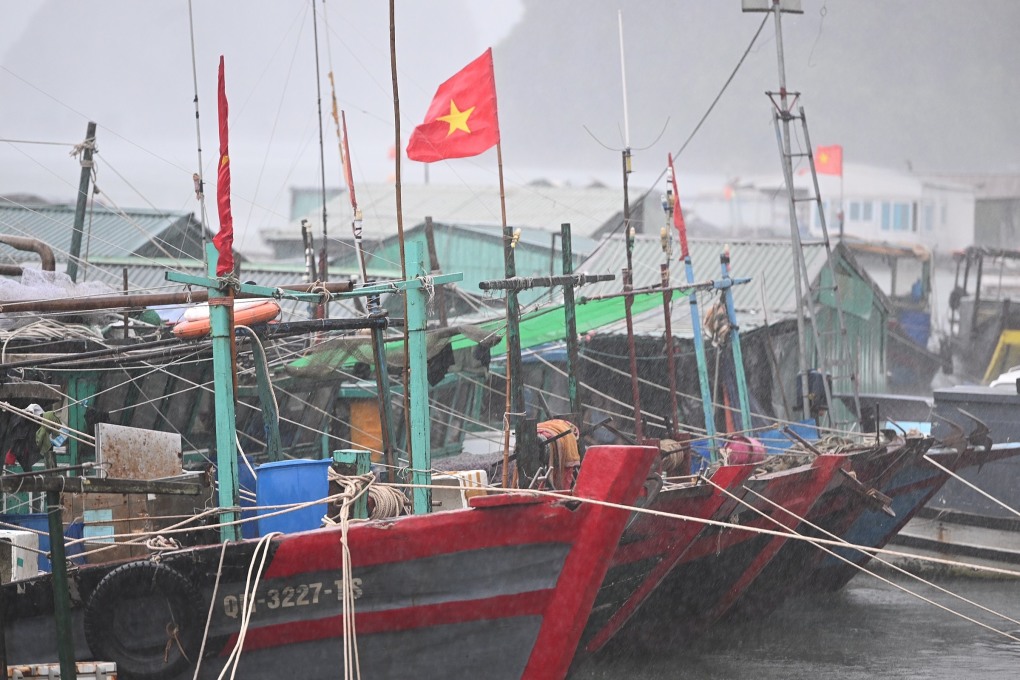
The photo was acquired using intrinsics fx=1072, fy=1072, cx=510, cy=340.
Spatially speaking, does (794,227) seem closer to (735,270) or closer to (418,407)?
(418,407)

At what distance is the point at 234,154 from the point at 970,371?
62733 mm

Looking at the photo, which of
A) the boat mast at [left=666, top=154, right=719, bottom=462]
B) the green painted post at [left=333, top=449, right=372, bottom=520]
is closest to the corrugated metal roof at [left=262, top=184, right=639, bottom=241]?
the boat mast at [left=666, top=154, right=719, bottom=462]

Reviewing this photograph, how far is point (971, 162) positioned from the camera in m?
68.8

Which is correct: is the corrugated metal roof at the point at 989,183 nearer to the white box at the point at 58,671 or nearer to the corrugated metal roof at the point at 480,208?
the corrugated metal roof at the point at 480,208

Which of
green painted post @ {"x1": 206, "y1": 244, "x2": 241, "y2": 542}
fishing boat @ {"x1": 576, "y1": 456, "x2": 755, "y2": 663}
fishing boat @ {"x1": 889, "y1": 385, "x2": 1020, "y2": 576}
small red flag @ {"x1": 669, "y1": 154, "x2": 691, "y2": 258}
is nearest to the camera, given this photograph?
green painted post @ {"x1": 206, "y1": 244, "x2": 241, "y2": 542}

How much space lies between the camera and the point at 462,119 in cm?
983

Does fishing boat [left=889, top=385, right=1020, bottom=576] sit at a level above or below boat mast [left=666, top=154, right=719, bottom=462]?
below

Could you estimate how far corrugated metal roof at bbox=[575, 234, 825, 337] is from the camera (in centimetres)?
2319

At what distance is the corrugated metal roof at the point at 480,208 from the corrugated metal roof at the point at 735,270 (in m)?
6.62

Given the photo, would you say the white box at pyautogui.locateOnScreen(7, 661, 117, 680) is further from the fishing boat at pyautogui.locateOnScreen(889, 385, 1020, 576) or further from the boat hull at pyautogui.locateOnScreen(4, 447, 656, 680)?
the fishing boat at pyautogui.locateOnScreen(889, 385, 1020, 576)

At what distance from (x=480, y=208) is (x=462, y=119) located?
26980mm

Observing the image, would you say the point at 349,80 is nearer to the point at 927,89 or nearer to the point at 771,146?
the point at 771,146

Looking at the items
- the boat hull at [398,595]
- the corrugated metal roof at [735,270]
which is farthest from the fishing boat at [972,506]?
the boat hull at [398,595]

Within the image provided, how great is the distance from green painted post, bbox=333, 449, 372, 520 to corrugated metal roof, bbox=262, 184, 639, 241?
24495 millimetres
